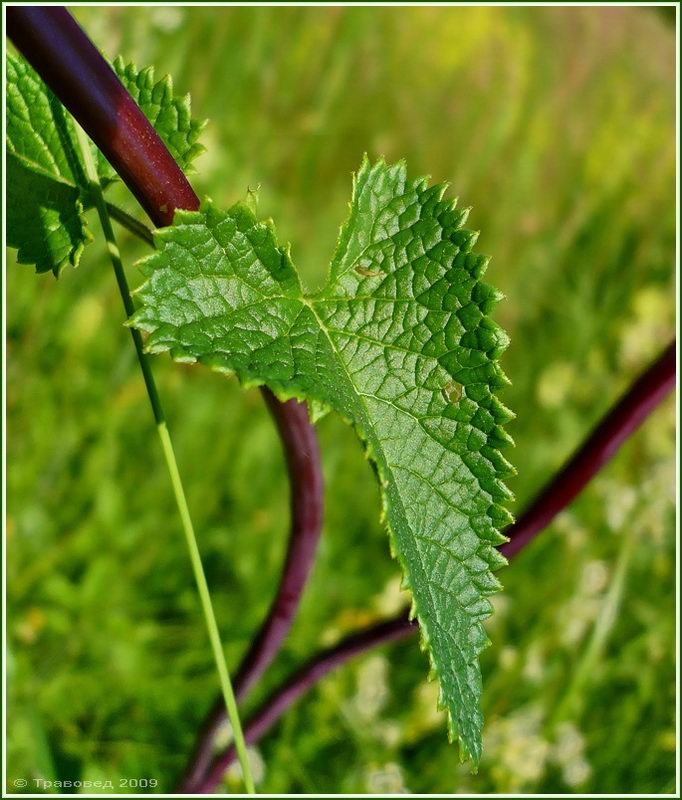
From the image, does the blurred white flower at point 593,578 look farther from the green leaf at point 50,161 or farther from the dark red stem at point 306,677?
the green leaf at point 50,161

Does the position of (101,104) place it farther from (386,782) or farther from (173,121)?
(386,782)

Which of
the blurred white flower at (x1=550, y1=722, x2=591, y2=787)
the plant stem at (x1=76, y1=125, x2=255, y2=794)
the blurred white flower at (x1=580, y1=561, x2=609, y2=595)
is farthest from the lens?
the blurred white flower at (x1=580, y1=561, x2=609, y2=595)

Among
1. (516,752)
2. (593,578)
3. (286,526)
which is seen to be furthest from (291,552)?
(286,526)

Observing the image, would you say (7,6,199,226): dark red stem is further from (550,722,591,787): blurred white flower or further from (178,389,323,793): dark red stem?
(550,722,591,787): blurred white flower

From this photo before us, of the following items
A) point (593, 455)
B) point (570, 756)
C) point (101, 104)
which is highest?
point (101, 104)

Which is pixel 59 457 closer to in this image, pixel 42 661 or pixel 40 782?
pixel 42 661

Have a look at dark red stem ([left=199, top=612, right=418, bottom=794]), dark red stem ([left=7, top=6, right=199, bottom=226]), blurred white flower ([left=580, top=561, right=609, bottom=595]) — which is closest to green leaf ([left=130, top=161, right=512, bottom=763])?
dark red stem ([left=7, top=6, right=199, bottom=226])

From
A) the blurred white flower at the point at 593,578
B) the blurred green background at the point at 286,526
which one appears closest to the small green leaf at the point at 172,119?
the blurred green background at the point at 286,526
